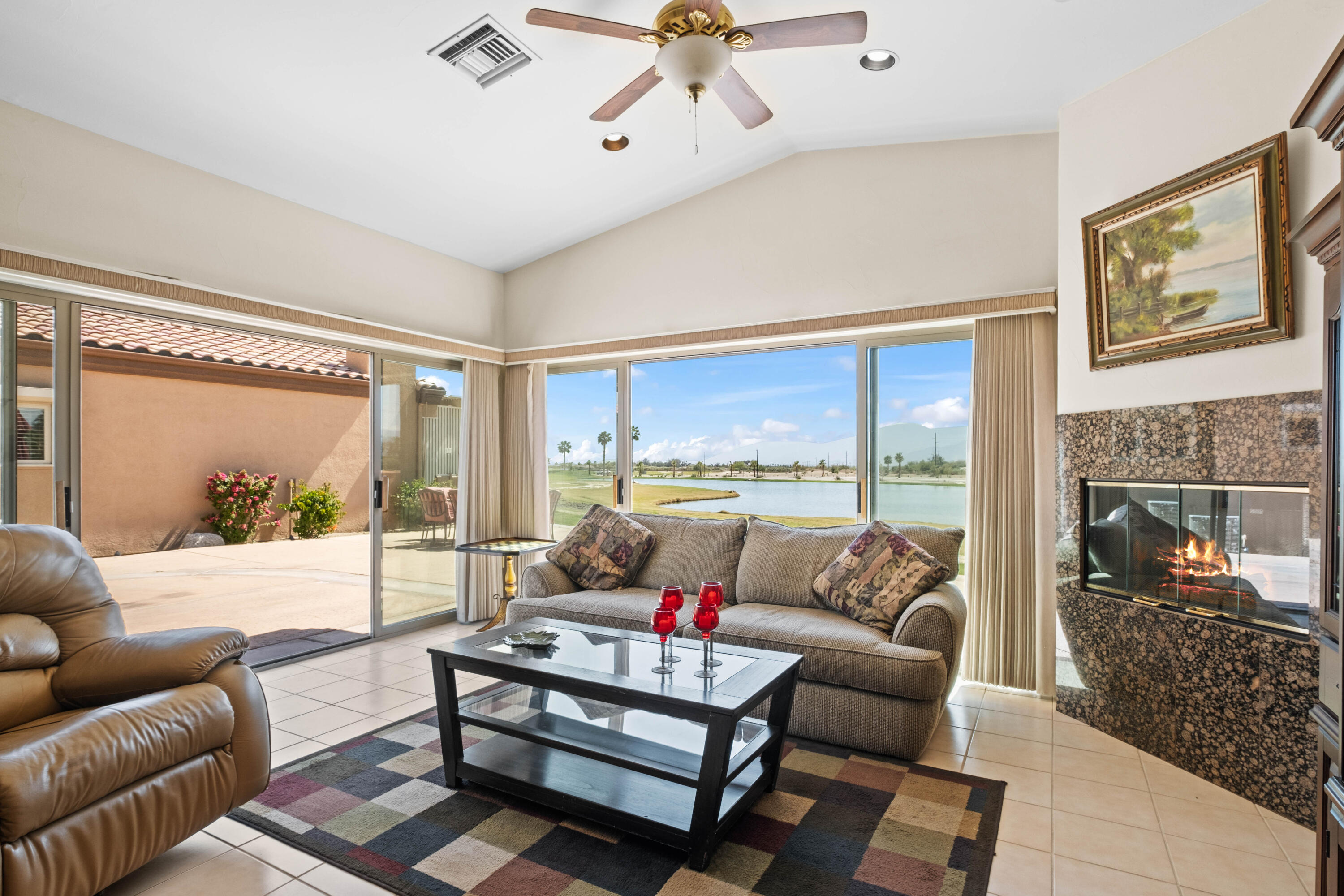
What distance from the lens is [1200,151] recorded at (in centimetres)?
271

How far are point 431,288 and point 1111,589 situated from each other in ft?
14.9

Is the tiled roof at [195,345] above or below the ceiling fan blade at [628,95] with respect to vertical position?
below

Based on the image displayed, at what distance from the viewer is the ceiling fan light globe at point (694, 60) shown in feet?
7.39

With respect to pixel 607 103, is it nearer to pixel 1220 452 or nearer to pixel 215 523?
pixel 1220 452

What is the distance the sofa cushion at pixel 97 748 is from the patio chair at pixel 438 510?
2.87m

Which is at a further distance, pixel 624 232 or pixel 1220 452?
pixel 624 232

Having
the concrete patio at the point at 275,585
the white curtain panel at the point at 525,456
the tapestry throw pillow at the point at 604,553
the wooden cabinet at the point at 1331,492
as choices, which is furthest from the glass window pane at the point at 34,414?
the wooden cabinet at the point at 1331,492

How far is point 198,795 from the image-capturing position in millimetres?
2059

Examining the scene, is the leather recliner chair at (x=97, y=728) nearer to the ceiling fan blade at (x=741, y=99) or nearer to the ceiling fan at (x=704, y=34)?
the ceiling fan at (x=704, y=34)

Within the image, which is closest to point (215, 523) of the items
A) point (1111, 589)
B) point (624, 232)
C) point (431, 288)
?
point (431, 288)

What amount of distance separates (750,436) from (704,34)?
2.83 metres

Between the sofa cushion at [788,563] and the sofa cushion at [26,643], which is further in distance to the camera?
the sofa cushion at [788,563]

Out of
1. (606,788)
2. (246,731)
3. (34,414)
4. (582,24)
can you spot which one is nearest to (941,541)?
(606,788)

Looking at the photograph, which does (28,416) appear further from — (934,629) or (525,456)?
(934,629)
